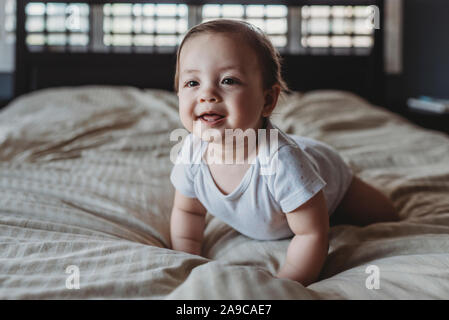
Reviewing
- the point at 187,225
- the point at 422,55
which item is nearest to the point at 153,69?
the point at 422,55

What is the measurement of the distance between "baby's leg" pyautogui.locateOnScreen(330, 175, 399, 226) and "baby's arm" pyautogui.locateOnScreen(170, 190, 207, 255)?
30 cm

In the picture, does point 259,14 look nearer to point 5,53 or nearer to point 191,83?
point 5,53

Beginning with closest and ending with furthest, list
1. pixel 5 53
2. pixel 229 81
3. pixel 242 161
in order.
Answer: pixel 229 81 < pixel 242 161 < pixel 5 53

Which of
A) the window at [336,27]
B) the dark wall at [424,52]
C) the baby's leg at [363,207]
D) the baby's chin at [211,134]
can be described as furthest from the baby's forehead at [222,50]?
the dark wall at [424,52]

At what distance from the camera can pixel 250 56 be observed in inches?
27.1

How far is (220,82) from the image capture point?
0.67 metres

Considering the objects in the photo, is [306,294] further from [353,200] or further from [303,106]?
[303,106]

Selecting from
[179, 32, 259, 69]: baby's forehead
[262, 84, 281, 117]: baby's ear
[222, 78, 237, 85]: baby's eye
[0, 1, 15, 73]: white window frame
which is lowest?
[262, 84, 281, 117]: baby's ear

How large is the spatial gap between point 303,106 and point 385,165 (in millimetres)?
709

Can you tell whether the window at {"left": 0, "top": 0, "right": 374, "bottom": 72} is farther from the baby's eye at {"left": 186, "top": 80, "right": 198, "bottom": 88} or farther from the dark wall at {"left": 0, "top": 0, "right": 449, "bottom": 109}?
the baby's eye at {"left": 186, "top": 80, "right": 198, "bottom": 88}

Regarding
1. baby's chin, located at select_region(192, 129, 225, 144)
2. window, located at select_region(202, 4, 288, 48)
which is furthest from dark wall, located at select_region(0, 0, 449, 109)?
baby's chin, located at select_region(192, 129, 225, 144)

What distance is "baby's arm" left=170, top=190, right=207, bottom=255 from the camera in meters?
0.81

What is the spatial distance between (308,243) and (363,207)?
0.93 ft

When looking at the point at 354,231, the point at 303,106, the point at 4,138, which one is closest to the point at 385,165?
the point at 354,231
